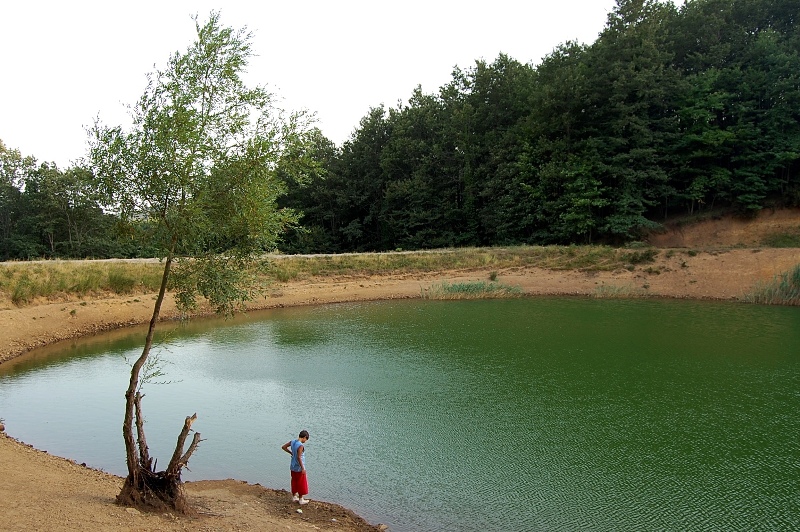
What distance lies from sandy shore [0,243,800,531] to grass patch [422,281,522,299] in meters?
0.90

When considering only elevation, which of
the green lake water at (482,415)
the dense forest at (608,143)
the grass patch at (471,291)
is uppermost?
the dense forest at (608,143)

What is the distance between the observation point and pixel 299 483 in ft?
27.8

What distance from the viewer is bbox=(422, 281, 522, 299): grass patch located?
103ft

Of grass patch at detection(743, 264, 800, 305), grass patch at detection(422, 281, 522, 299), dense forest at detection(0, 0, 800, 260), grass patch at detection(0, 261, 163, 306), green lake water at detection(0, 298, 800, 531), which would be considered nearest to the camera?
green lake water at detection(0, 298, 800, 531)

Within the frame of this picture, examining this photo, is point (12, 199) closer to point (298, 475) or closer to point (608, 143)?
point (608, 143)

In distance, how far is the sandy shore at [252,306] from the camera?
7059 mm

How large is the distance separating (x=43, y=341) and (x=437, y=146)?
121ft

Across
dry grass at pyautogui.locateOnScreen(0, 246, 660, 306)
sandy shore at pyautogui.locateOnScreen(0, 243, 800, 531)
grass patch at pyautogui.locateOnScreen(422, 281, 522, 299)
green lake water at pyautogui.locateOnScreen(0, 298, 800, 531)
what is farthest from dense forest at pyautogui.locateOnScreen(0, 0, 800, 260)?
green lake water at pyautogui.locateOnScreen(0, 298, 800, 531)

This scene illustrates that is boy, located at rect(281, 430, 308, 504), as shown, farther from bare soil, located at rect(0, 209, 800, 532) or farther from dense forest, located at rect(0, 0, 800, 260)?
dense forest, located at rect(0, 0, 800, 260)

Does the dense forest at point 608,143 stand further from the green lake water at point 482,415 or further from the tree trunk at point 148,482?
the tree trunk at point 148,482

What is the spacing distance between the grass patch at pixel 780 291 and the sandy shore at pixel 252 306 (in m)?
0.85

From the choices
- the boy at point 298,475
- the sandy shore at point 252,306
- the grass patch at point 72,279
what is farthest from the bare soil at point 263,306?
the grass patch at point 72,279

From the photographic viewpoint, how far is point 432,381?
614 inches

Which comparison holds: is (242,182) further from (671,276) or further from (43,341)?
(671,276)
